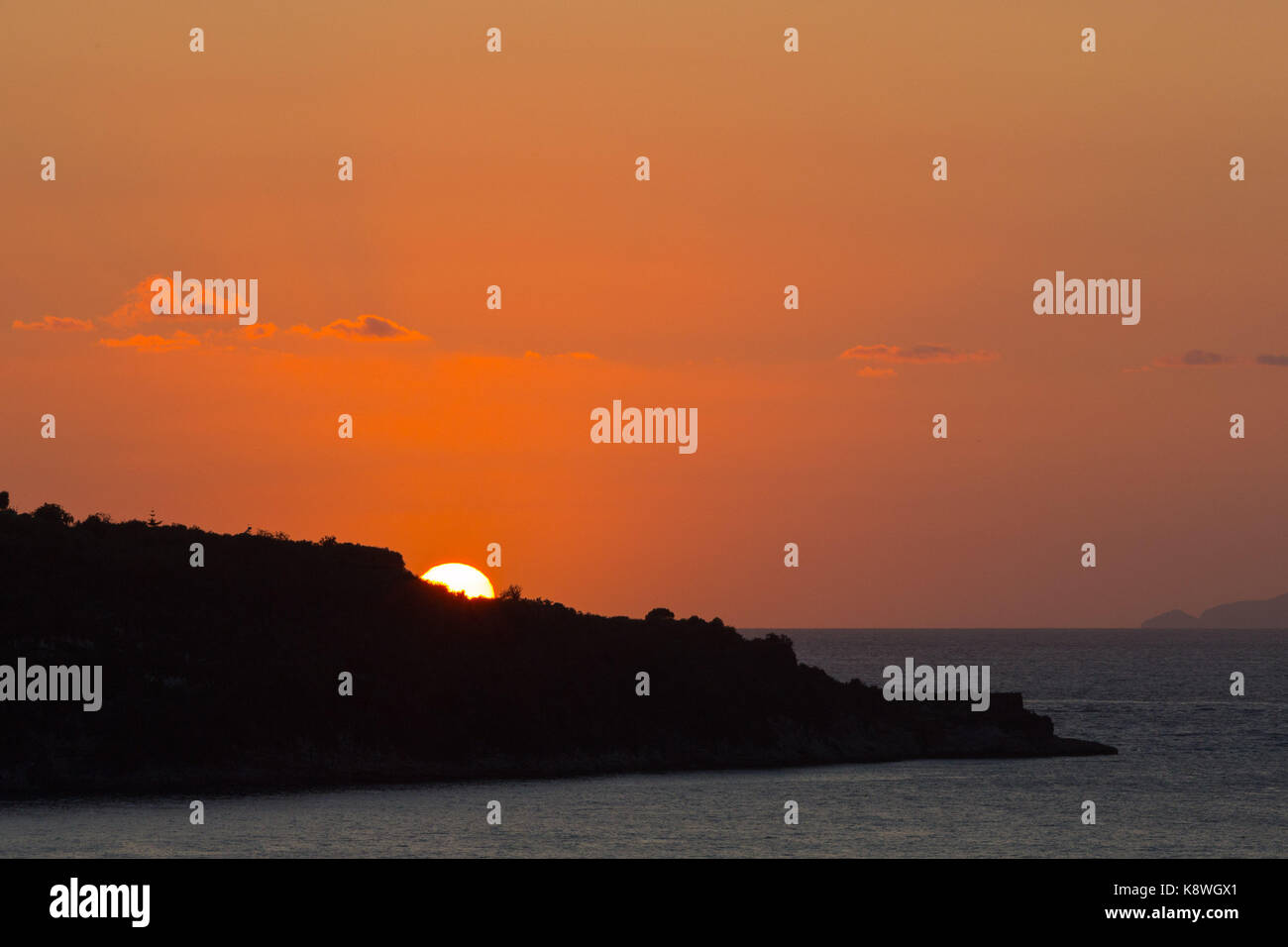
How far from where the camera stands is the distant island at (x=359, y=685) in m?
91.1

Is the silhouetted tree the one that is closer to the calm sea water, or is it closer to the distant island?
the distant island

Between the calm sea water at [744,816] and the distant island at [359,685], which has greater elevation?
the distant island at [359,685]

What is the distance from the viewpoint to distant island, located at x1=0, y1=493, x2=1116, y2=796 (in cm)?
9106

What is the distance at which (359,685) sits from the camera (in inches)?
3942

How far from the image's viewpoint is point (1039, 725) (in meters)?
119

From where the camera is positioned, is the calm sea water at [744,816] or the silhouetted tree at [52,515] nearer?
the calm sea water at [744,816]

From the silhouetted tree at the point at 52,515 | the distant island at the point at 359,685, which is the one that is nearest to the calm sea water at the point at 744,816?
the distant island at the point at 359,685

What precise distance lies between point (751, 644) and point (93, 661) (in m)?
52.8

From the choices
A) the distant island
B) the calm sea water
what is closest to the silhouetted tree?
the distant island

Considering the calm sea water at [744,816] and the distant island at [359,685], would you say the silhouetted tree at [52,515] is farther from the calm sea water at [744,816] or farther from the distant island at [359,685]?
the calm sea water at [744,816]

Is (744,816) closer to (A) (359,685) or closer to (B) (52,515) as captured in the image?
(A) (359,685)

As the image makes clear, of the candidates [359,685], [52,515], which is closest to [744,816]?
[359,685]

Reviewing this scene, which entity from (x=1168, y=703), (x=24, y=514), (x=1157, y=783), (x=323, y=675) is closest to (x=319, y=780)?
(x=323, y=675)
